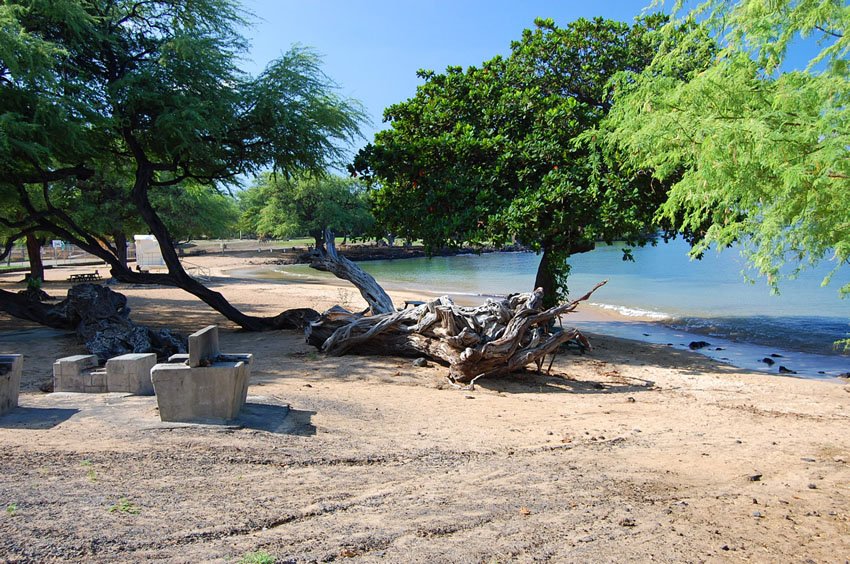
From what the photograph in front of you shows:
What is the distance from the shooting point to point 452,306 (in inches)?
406

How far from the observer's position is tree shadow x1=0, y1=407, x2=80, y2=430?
546 cm

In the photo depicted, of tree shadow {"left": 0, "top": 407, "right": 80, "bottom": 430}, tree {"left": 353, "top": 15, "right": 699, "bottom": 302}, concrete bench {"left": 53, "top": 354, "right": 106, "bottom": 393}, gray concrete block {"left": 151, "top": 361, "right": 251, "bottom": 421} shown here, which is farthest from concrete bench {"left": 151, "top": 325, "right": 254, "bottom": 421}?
tree {"left": 353, "top": 15, "right": 699, "bottom": 302}

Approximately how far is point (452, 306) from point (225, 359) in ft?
14.9

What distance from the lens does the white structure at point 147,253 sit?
120 ft

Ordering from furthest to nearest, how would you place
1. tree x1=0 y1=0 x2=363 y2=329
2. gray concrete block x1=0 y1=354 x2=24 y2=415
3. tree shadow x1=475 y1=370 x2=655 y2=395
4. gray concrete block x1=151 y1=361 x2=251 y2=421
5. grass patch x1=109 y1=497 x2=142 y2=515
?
tree x1=0 y1=0 x2=363 y2=329
tree shadow x1=475 y1=370 x2=655 y2=395
gray concrete block x1=0 y1=354 x2=24 y2=415
gray concrete block x1=151 y1=361 x2=251 y2=421
grass patch x1=109 y1=497 x2=142 y2=515

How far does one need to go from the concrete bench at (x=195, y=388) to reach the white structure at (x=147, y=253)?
109 feet

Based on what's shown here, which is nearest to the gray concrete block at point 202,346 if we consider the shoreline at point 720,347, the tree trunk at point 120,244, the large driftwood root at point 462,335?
the large driftwood root at point 462,335

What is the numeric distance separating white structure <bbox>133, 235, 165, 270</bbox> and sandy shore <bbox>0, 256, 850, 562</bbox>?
103ft

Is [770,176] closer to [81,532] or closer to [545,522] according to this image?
[545,522]

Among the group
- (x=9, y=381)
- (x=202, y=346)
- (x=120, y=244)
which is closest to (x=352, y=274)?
(x=202, y=346)

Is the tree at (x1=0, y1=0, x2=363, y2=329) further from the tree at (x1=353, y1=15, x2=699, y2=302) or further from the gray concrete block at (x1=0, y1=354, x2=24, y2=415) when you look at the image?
the gray concrete block at (x1=0, y1=354, x2=24, y2=415)

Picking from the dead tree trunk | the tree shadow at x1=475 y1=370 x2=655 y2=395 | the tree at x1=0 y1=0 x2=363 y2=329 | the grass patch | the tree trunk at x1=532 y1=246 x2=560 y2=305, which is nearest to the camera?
the grass patch

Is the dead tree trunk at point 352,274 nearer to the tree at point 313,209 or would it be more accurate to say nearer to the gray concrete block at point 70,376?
the gray concrete block at point 70,376

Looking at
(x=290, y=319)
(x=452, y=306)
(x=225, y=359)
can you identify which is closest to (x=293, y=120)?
(x=290, y=319)
